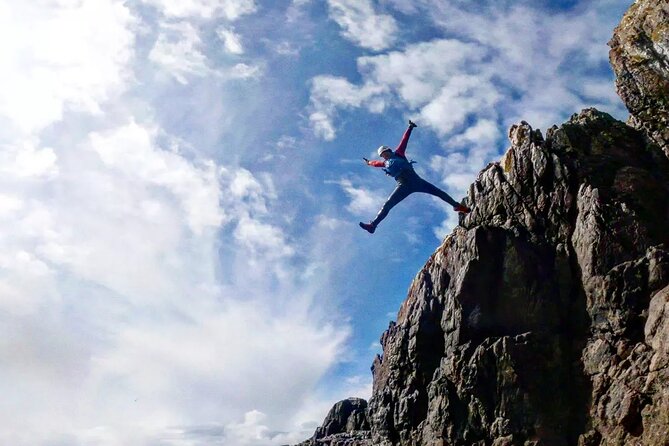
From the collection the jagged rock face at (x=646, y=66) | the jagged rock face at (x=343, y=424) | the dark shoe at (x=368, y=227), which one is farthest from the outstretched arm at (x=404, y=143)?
the jagged rock face at (x=343, y=424)

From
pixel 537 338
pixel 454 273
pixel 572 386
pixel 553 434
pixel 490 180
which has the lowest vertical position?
pixel 553 434

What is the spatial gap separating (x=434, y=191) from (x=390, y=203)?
3919mm

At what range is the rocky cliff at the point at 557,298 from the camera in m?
34.3

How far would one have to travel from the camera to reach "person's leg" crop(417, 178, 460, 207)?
43906 millimetres

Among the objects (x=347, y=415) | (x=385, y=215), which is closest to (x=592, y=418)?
(x=385, y=215)

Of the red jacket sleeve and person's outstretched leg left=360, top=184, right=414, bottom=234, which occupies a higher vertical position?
the red jacket sleeve

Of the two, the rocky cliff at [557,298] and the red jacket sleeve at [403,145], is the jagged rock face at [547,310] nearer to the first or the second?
the rocky cliff at [557,298]

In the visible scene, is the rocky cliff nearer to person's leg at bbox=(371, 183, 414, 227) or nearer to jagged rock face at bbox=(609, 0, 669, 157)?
jagged rock face at bbox=(609, 0, 669, 157)

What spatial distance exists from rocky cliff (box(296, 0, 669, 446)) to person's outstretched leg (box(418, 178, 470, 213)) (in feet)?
5.60

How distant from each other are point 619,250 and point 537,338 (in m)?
8.17

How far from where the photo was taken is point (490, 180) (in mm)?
47656

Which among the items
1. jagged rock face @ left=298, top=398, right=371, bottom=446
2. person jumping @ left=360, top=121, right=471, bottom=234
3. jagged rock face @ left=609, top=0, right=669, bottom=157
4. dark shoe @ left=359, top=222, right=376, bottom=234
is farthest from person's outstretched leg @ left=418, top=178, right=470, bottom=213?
jagged rock face @ left=298, top=398, right=371, bottom=446

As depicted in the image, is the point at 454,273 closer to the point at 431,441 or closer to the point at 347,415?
the point at 431,441

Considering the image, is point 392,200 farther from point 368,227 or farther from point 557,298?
point 557,298
